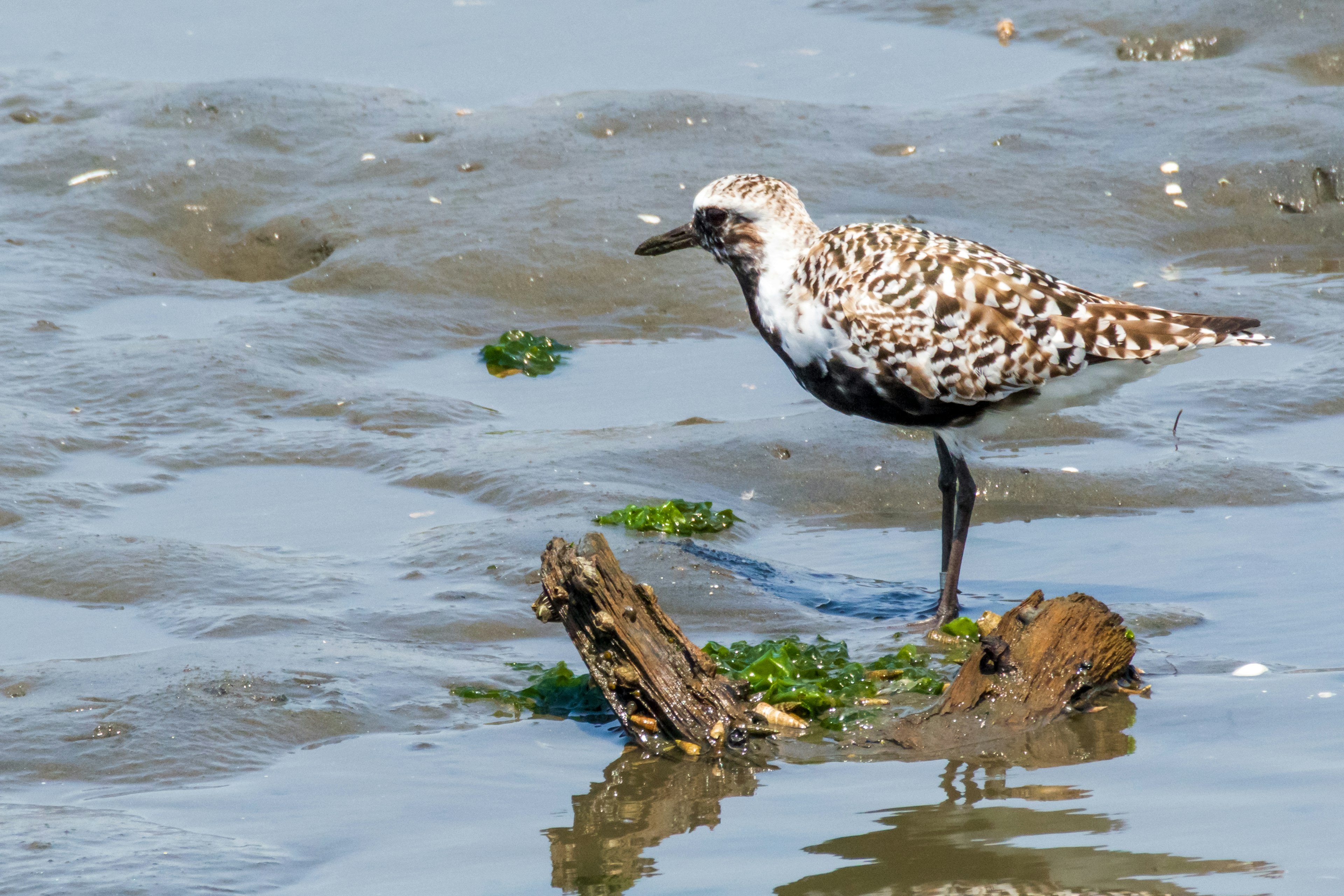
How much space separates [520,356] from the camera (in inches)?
388

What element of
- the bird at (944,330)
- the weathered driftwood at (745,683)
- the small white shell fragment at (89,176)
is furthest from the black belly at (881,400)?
the small white shell fragment at (89,176)

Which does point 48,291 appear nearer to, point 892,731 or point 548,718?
point 548,718

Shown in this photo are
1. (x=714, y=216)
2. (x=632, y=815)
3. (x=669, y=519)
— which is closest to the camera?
(x=632, y=815)

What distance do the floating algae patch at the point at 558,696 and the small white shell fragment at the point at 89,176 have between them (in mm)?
7614

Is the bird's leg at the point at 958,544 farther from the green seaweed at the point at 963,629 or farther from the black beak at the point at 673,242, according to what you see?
the black beak at the point at 673,242

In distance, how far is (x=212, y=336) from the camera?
31.8 ft

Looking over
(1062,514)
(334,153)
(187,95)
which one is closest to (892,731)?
(1062,514)

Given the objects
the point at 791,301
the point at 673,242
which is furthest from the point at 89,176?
the point at 791,301

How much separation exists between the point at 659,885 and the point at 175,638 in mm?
2782

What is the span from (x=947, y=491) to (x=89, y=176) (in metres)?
7.82

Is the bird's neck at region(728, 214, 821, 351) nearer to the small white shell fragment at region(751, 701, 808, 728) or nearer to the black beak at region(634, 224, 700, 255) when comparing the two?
the black beak at region(634, 224, 700, 255)

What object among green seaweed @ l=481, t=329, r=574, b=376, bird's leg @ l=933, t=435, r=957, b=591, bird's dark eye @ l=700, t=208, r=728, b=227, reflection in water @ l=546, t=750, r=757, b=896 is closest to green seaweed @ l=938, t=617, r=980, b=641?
bird's leg @ l=933, t=435, r=957, b=591

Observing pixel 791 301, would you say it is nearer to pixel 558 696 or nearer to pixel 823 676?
pixel 823 676

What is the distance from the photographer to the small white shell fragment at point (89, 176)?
12.0 metres
